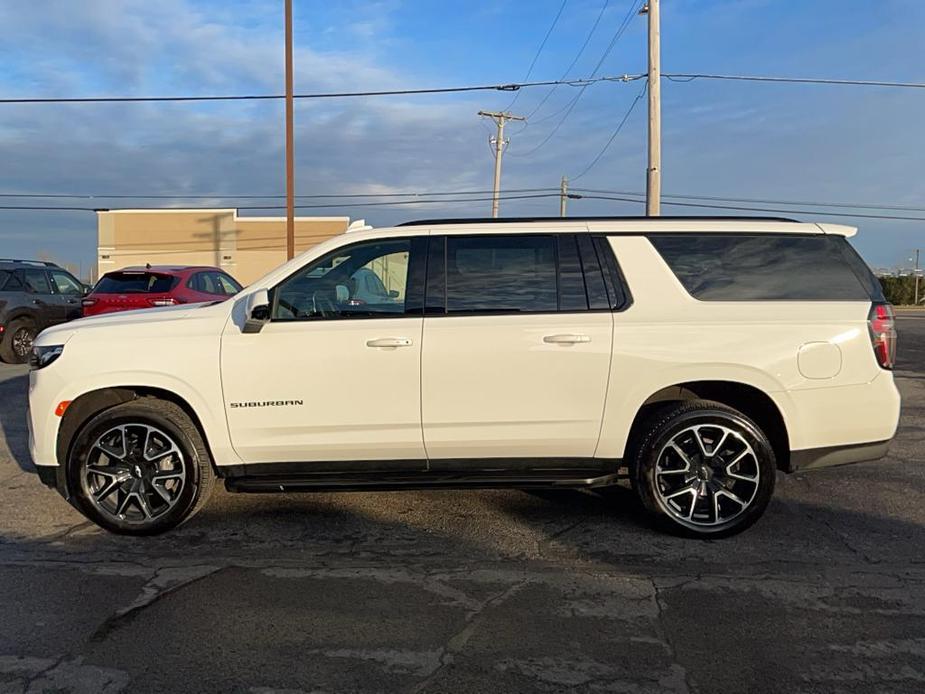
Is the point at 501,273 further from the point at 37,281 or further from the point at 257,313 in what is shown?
the point at 37,281

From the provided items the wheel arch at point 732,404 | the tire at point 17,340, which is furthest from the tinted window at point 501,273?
the tire at point 17,340

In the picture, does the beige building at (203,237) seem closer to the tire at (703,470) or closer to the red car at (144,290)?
the red car at (144,290)

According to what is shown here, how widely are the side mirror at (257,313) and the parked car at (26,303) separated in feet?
32.1

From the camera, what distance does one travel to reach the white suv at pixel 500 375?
4.24 metres

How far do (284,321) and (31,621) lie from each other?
199cm

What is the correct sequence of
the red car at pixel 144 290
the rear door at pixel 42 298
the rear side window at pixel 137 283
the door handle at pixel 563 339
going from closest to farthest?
the door handle at pixel 563 339, the red car at pixel 144 290, the rear side window at pixel 137 283, the rear door at pixel 42 298

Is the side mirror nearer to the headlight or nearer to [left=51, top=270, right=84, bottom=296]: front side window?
the headlight

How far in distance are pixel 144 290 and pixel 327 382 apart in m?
7.58

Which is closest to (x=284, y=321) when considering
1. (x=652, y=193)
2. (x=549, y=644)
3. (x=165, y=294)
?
(x=549, y=644)

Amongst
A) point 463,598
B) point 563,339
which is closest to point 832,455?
point 563,339

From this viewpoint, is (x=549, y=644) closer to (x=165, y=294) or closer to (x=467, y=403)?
(x=467, y=403)

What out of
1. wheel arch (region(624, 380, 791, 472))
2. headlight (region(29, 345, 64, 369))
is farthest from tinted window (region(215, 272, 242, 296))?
wheel arch (region(624, 380, 791, 472))

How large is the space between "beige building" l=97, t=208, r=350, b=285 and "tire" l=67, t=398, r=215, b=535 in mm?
41584

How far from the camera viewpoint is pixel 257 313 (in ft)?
13.9
